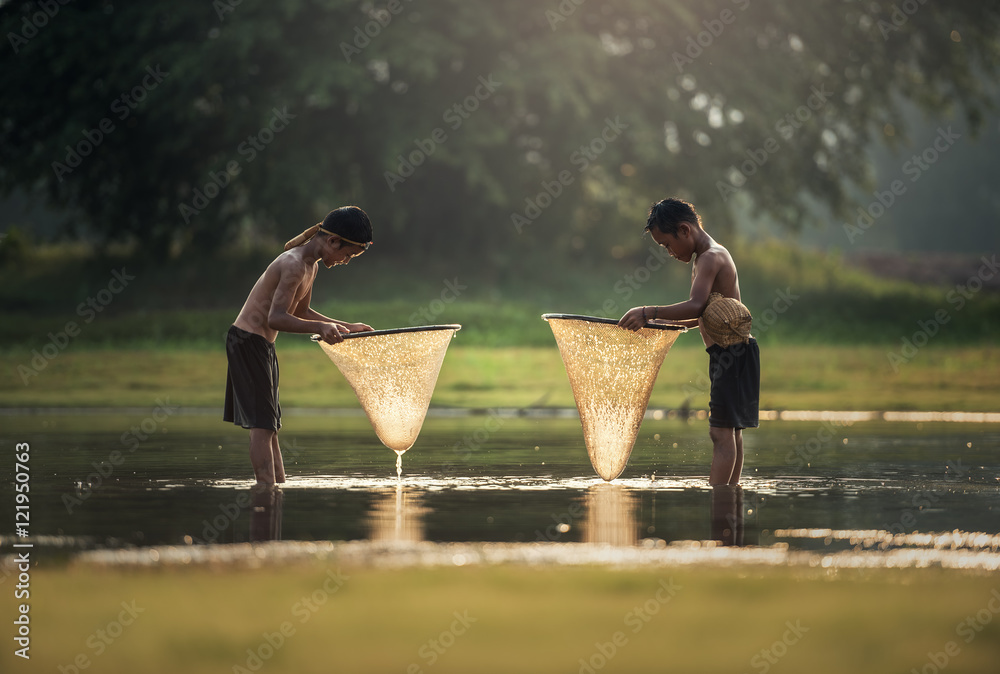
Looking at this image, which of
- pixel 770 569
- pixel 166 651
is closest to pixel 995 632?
pixel 770 569

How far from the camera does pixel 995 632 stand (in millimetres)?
4609

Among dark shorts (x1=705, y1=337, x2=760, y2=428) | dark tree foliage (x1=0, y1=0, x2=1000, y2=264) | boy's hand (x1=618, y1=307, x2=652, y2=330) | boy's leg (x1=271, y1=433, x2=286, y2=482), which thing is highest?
dark tree foliage (x1=0, y1=0, x2=1000, y2=264)

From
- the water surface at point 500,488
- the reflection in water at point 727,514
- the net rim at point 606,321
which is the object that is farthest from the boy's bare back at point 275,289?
the reflection in water at point 727,514

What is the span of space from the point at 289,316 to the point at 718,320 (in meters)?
2.82

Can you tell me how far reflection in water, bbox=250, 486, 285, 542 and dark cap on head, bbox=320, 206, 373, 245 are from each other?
174 cm

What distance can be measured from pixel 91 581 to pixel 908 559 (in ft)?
11.6

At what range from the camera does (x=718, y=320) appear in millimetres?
8758

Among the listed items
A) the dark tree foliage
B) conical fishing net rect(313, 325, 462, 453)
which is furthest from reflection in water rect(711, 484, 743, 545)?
the dark tree foliage

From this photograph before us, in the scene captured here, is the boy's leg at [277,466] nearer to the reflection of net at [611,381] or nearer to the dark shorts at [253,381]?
the dark shorts at [253,381]

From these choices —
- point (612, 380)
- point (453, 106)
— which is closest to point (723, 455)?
point (612, 380)

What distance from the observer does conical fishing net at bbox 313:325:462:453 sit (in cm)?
930

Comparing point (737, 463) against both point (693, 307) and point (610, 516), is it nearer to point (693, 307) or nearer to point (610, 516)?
point (693, 307)

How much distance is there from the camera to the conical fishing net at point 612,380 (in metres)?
9.16

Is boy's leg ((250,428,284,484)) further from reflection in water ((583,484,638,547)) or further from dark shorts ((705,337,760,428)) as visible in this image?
dark shorts ((705,337,760,428))
